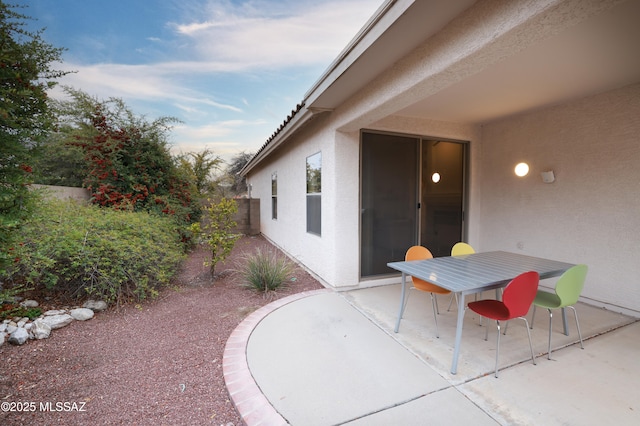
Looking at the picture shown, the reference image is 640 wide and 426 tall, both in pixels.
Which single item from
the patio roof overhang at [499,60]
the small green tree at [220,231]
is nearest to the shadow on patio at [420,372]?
the small green tree at [220,231]

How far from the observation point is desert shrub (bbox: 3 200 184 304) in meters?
3.38

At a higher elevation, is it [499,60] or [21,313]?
[499,60]

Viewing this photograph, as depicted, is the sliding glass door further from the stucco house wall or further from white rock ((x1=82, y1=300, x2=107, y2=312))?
white rock ((x1=82, y1=300, x2=107, y2=312))

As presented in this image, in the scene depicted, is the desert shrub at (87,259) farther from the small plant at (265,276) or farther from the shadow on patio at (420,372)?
the shadow on patio at (420,372)

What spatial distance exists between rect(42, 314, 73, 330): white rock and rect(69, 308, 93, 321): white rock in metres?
0.07

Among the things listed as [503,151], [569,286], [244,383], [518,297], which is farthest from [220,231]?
[503,151]

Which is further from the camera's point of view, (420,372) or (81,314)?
(81,314)

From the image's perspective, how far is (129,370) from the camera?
2.45 metres

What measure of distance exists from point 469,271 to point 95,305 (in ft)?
15.6

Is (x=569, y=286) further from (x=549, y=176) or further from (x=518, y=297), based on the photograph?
(x=549, y=176)

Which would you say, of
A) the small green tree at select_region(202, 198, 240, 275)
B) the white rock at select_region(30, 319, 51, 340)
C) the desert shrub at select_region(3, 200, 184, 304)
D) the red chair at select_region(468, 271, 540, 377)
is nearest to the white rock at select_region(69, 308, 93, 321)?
the desert shrub at select_region(3, 200, 184, 304)

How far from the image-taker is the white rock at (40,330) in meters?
2.86

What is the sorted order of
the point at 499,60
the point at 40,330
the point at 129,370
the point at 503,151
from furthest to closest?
the point at 503,151 < the point at 40,330 < the point at 129,370 < the point at 499,60

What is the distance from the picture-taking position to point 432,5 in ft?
6.61
